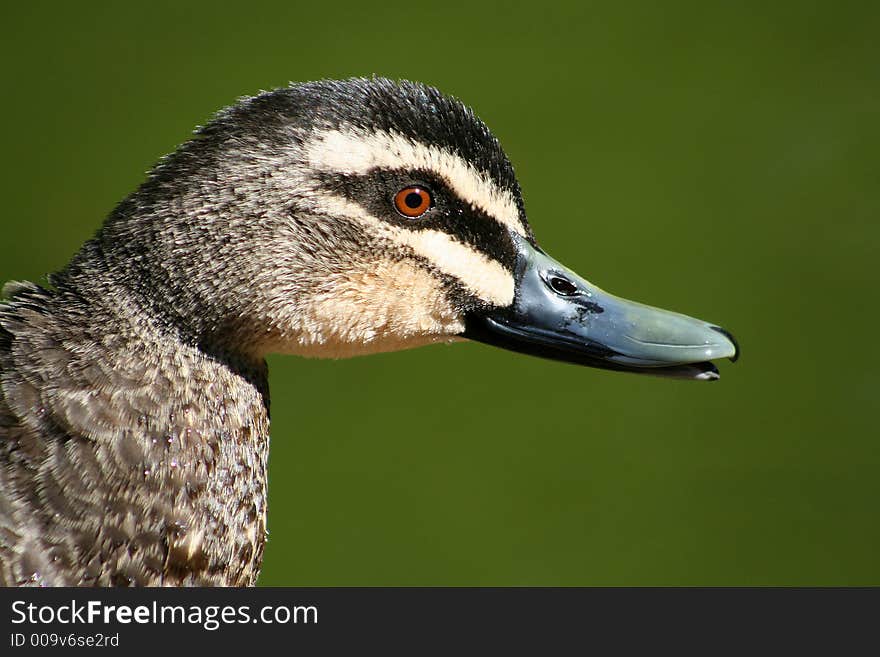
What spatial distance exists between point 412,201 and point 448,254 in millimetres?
111

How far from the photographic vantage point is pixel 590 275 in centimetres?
422

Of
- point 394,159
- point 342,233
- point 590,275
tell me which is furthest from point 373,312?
point 590,275

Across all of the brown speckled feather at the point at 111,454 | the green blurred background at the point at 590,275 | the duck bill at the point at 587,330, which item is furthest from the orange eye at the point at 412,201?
the green blurred background at the point at 590,275

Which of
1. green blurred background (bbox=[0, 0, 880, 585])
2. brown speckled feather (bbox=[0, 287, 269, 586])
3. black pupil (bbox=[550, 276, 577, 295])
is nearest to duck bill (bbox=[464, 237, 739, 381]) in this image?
black pupil (bbox=[550, 276, 577, 295])

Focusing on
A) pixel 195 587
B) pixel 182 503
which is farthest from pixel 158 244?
pixel 195 587

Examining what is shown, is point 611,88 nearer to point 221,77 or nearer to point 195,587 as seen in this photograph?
point 221,77

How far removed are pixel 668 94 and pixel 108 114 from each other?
2368mm

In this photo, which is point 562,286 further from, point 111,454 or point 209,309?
point 111,454

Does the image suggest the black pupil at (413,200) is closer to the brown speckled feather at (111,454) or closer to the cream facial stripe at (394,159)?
the cream facial stripe at (394,159)

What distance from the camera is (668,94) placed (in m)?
4.77

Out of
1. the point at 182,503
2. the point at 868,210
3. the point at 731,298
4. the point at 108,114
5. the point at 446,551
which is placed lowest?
the point at 182,503

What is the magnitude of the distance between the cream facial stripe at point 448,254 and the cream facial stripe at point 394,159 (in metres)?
0.06

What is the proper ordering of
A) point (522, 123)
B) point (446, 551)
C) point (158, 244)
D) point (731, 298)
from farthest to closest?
point (522, 123), point (731, 298), point (446, 551), point (158, 244)

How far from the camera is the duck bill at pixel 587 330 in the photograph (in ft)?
6.66
